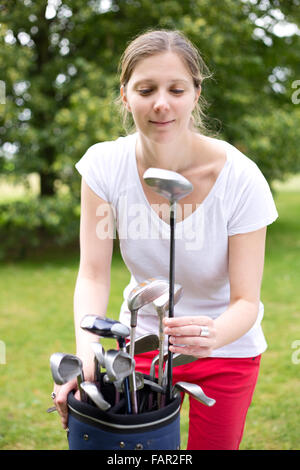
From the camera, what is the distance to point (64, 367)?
1298 mm

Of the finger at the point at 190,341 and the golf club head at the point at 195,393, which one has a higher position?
the finger at the point at 190,341

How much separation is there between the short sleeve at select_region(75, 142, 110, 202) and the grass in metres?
2.16

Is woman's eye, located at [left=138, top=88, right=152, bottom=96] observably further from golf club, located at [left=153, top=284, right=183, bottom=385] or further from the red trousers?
the red trousers

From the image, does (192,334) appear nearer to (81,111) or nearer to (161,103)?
(161,103)

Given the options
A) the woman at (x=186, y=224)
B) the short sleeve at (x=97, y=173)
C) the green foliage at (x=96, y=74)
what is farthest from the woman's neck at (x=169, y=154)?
the green foliage at (x=96, y=74)

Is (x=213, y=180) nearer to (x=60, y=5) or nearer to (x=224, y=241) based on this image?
(x=224, y=241)

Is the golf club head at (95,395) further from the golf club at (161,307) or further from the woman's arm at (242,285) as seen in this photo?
the woman's arm at (242,285)

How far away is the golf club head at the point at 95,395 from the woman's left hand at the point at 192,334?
0.22 m

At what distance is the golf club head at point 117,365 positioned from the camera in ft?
4.00

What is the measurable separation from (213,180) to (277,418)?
8.73 ft

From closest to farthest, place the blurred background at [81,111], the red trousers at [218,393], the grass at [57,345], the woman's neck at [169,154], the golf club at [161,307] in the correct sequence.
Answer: the golf club at [161,307] < the woman's neck at [169,154] < the red trousers at [218,393] < the grass at [57,345] < the blurred background at [81,111]

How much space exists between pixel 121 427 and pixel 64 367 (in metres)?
0.19
